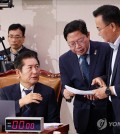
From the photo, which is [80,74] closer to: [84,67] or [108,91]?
[84,67]

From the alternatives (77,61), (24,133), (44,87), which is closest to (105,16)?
(77,61)

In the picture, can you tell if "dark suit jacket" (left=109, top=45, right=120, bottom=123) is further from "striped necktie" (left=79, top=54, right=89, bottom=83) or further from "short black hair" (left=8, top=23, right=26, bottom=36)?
"short black hair" (left=8, top=23, right=26, bottom=36)

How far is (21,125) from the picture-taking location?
1.85 m

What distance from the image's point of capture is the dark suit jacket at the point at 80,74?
2.46 meters

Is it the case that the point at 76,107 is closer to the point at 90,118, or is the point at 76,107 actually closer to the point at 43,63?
the point at 90,118

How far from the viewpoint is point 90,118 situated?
8.08 ft

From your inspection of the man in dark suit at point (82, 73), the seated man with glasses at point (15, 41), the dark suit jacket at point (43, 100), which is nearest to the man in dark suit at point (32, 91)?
the dark suit jacket at point (43, 100)

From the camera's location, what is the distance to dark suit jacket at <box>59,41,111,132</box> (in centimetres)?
246

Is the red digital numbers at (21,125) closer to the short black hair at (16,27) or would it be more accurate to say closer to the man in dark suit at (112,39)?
the man in dark suit at (112,39)

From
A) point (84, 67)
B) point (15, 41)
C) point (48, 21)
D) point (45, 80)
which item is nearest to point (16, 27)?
point (15, 41)

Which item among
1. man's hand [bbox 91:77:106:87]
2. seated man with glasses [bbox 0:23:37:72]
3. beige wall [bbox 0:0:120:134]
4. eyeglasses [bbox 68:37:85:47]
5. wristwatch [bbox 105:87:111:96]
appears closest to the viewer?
wristwatch [bbox 105:87:111:96]

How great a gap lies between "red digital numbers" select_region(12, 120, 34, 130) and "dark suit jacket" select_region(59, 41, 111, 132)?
0.72 meters

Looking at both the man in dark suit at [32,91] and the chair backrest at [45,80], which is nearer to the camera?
the man in dark suit at [32,91]

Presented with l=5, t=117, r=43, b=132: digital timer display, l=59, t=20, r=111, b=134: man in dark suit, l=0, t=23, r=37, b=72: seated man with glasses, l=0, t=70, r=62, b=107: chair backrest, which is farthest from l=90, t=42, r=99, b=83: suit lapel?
l=0, t=23, r=37, b=72: seated man with glasses
